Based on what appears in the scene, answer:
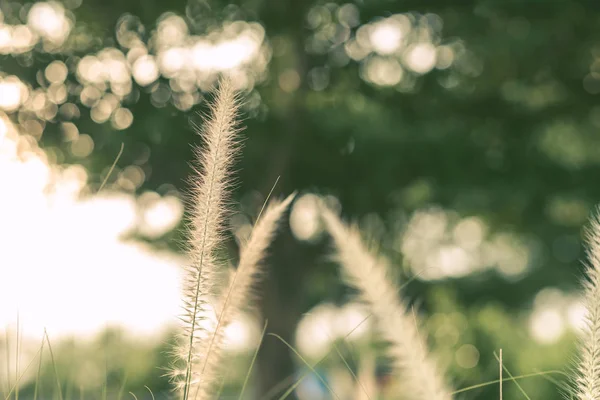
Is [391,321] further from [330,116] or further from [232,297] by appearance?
[330,116]

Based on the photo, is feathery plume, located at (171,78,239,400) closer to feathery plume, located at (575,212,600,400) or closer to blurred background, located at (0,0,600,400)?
feathery plume, located at (575,212,600,400)

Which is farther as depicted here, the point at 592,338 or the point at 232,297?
the point at 232,297

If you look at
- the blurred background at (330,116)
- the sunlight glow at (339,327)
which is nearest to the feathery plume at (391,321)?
the sunlight glow at (339,327)

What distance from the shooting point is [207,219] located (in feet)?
3.06

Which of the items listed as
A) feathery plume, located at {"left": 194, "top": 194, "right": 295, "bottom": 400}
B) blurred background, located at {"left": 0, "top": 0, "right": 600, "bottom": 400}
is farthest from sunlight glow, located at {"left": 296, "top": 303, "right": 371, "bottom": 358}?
blurred background, located at {"left": 0, "top": 0, "right": 600, "bottom": 400}

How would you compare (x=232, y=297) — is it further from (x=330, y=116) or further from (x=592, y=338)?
(x=330, y=116)

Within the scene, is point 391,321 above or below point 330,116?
above

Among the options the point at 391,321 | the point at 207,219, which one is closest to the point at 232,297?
the point at 207,219

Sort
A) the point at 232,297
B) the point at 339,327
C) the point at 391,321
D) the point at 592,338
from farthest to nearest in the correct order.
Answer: the point at 339,327 → the point at 232,297 → the point at 592,338 → the point at 391,321

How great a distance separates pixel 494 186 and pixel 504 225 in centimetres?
243

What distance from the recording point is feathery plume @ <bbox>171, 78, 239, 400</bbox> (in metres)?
0.93

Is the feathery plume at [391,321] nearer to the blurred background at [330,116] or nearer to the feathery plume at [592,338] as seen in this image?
the feathery plume at [592,338]

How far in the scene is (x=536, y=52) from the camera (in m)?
7.31

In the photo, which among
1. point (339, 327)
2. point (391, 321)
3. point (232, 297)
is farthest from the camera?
point (339, 327)
